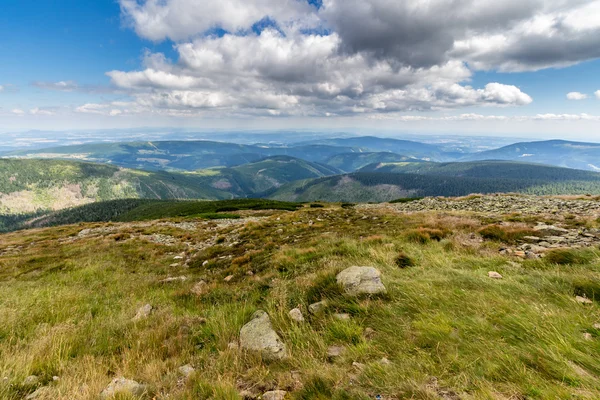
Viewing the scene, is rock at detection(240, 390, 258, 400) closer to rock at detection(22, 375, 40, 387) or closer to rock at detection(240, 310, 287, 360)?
rock at detection(240, 310, 287, 360)

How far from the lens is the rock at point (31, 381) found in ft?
14.1

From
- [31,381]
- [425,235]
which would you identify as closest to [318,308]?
[31,381]

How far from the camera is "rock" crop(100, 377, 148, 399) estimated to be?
3.87m

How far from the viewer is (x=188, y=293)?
31.6 ft

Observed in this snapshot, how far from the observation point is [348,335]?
17.4ft

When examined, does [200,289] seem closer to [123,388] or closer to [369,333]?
[123,388]

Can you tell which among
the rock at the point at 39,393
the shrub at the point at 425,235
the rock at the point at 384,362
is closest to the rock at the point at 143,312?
the rock at the point at 39,393

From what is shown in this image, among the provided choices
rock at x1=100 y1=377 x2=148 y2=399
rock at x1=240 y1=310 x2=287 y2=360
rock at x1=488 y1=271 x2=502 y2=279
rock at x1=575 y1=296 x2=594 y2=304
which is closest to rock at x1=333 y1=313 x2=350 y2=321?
rock at x1=240 y1=310 x2=287 y2=360

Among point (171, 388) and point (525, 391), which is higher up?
point (525, 391)

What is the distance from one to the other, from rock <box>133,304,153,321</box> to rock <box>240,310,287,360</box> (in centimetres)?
345

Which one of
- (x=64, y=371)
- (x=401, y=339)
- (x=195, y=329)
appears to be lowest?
(x=195, y=329)

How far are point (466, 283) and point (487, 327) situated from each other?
2.30 m

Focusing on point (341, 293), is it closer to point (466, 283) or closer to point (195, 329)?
point (466, 283)

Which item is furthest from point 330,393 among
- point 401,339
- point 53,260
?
point 53,260
